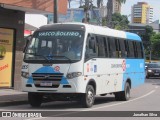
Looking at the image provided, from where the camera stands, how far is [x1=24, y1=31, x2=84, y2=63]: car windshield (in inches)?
658

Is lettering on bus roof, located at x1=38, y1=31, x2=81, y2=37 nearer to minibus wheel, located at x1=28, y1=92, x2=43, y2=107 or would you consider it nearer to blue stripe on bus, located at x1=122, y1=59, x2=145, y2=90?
Answer: minibus wheel, located at x1=28, y1=92, x2=43, y2=107

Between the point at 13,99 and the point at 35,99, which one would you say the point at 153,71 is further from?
the point at 35,99

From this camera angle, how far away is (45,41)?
17.3 m

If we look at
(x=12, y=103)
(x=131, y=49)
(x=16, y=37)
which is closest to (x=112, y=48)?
(x=131, y=49)

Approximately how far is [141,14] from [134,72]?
559ft

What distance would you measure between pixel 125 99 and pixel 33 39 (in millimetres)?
5554

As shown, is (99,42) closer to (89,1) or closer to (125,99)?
(125,99)

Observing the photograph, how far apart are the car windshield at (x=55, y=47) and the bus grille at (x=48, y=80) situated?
1.57ft

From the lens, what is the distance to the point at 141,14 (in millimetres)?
190750

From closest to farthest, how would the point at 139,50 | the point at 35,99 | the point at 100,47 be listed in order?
the point at 35,99, the point at 100,47, the point at 139,50

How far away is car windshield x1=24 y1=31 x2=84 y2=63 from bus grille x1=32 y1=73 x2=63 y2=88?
0.48 m

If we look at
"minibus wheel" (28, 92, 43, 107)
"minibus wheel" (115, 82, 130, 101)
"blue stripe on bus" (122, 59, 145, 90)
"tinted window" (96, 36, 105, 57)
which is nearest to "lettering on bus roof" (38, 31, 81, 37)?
"tinted window" (96, 36, 105, 57)

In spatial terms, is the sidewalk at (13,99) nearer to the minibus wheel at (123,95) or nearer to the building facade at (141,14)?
the minibus wheel at (123,95)

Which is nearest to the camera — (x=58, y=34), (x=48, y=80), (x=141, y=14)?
(x=48, y=80)
